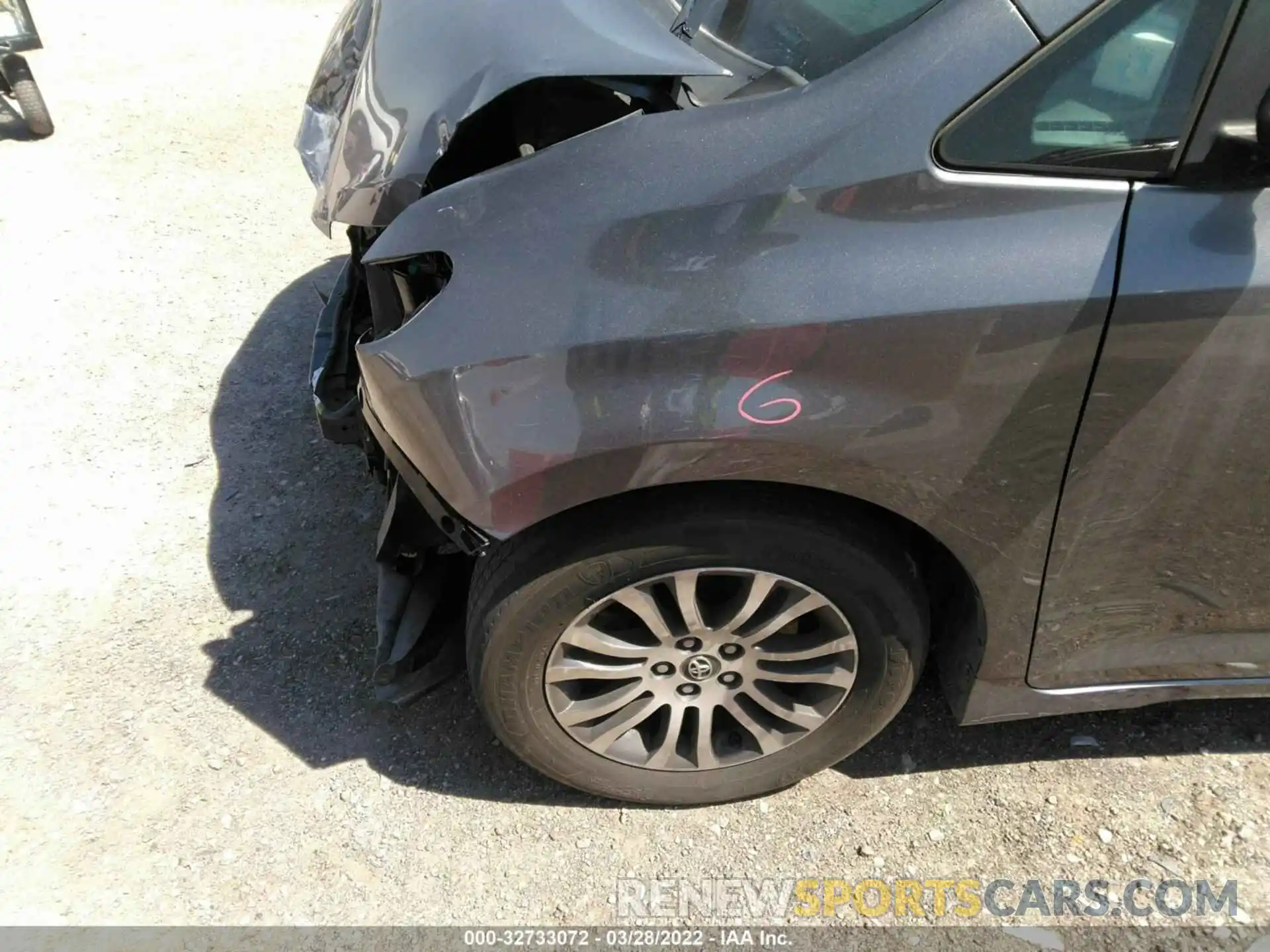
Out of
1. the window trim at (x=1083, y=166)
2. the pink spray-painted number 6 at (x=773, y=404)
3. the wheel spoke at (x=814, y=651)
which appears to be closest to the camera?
the window trim at (x=1083, y=166)

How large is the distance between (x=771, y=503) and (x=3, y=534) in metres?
2.58

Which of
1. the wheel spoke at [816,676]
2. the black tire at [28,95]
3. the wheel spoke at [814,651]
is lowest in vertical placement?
the black tire at [28,95]

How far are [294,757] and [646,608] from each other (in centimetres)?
111

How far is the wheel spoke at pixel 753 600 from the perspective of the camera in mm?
1943

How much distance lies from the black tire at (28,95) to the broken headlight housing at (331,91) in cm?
349

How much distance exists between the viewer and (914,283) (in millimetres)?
1596

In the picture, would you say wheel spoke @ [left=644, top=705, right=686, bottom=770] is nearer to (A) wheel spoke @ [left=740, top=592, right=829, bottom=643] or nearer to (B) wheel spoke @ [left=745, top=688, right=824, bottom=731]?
(B) wheel spoke @ [left=745, top=688, right=824, bottom=731]

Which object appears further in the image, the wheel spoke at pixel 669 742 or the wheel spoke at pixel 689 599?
the wheel spoke at pixel 669 742

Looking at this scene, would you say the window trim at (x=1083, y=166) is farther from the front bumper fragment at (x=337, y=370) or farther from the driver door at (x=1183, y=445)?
the front bumper fragment at (x=337, y=370)

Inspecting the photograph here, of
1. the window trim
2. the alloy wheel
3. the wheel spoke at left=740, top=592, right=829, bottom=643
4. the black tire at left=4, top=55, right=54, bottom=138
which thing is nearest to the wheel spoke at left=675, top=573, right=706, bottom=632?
the alloy wheel

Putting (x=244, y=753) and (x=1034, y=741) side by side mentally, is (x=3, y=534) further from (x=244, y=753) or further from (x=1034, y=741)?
(x=1034, y=741)

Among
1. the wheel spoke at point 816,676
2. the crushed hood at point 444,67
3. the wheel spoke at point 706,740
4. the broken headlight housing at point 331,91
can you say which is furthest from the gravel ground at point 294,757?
the crushed hood at point 444,67
